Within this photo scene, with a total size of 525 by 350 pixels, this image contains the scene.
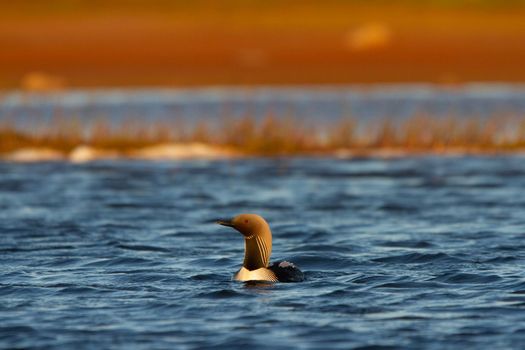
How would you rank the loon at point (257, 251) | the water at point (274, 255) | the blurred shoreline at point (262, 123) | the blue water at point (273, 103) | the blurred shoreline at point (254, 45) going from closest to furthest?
the water at point (274, 255)
the loon at point (257, 251)
the blurred shoreline at point (262, 123)
the blue water at point (273, 103)
the blurred shoreline at point (254, 45)

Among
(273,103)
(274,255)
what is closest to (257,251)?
(274,255)

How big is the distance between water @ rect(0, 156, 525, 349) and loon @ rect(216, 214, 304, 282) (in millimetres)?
157

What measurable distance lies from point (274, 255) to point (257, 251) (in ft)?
Result: 11.1

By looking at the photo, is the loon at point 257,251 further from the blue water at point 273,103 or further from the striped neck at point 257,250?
the blue water at point 273,103

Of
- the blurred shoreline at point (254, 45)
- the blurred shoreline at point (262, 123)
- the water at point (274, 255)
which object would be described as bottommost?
the water at point (274, 255)

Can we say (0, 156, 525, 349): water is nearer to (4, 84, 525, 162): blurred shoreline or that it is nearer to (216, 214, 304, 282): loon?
(216, 214, 304, 282): loon

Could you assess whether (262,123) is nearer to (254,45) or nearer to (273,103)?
(273,103)

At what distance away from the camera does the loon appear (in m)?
14.2

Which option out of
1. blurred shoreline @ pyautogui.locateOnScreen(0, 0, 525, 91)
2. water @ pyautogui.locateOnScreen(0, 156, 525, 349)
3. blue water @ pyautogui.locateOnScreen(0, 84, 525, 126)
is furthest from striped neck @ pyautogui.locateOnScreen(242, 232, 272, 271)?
blurred shoreline @ pyautogui.locateOnScreen(0, 0, 525, 91)

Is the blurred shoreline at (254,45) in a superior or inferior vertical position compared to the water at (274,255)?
superior

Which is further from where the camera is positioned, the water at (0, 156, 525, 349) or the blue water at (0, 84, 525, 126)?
the blue water at (0, 84, 525, 126)

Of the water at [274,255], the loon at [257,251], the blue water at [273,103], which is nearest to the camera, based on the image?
the water at [274,255]

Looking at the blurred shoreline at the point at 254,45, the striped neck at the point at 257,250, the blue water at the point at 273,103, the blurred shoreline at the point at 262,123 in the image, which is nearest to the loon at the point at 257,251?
the striped neck at the point at 257,250

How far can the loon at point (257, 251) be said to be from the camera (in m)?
14.2
